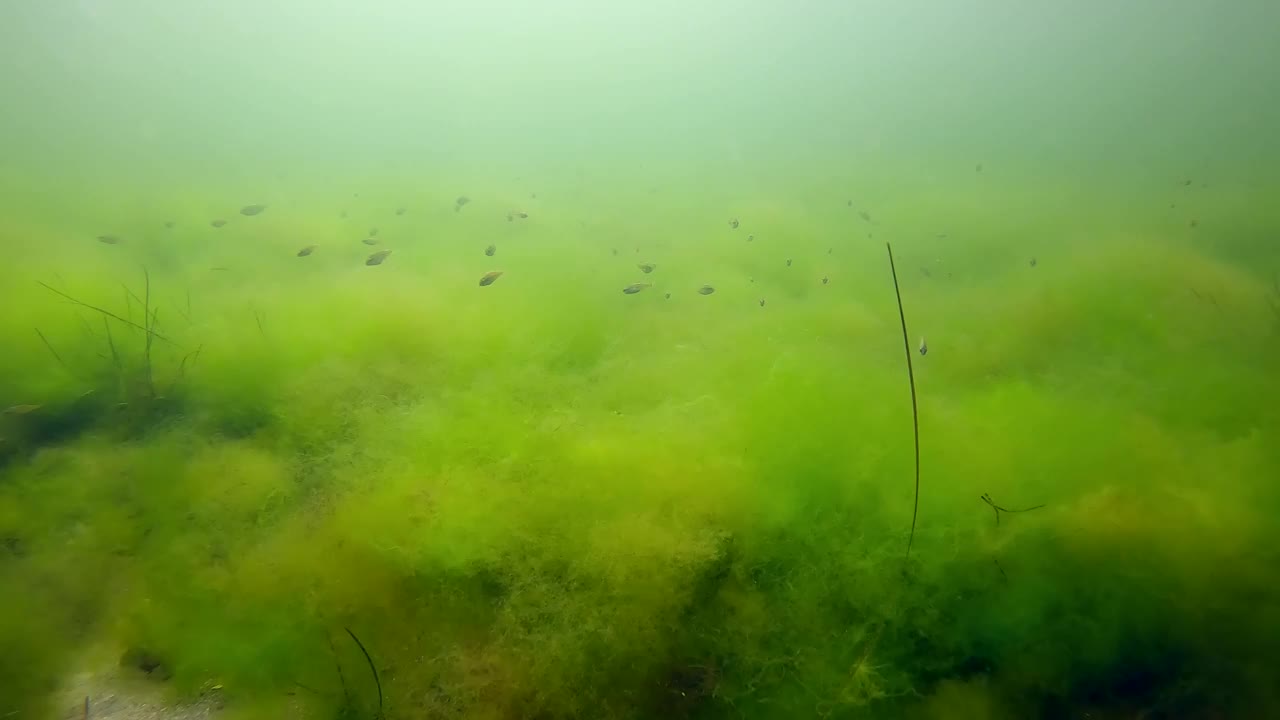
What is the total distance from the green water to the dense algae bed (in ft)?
0.06

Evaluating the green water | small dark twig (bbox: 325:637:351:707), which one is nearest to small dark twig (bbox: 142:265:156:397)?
the green water

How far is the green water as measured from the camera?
88.7 inches

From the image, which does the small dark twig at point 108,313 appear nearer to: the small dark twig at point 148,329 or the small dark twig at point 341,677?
the small dark twig at point 148,329

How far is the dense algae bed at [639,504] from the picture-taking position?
7.33 feet

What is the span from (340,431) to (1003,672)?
345 centimetres

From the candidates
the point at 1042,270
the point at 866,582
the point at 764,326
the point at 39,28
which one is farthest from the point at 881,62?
the point at 39,28

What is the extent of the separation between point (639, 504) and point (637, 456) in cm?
33

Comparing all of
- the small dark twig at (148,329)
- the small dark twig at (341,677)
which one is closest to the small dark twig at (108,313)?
the small dark twig at (148,329)

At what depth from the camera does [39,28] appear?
722 inches

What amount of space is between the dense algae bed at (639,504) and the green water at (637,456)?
0.02m

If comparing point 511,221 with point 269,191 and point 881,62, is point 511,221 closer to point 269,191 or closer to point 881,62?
point 269,191

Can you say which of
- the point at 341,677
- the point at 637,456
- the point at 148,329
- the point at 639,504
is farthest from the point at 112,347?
the point at 639,504

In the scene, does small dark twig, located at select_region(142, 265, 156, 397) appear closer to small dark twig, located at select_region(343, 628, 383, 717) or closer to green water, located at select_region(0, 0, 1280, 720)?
green water, located at select_region(0, 0, 1280, 720)

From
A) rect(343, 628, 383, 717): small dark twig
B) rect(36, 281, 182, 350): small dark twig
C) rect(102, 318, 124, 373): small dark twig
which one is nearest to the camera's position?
rect(343, 628, 383, 717): small dark twig
